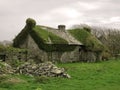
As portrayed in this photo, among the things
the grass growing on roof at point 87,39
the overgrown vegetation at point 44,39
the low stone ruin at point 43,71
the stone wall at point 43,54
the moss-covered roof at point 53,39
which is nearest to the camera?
the low stone ruin at point 43,71

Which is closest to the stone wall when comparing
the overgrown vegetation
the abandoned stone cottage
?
the abandoned stone cottage

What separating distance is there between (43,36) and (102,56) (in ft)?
53.0

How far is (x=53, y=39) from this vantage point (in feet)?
192

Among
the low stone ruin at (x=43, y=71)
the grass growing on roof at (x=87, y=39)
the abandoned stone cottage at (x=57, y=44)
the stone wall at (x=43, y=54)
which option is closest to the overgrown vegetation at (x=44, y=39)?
the abandoned stone cottage at (x=57, y=44)

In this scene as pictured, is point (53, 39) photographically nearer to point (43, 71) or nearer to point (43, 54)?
point (43, 54)

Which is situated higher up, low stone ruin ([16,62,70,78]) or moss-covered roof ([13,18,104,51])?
moss-covered roof ([13,18,104,51])

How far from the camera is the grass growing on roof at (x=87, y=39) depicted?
207 ft

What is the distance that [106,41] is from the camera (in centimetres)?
9969

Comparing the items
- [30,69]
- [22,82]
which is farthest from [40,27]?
[22,82]

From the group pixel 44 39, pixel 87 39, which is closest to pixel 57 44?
pixel 44 39

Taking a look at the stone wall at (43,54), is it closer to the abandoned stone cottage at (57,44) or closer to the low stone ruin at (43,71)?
the abandoned stone cottage at (57,44)

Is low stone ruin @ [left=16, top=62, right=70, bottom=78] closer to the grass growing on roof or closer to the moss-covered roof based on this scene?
the moss-covered roof

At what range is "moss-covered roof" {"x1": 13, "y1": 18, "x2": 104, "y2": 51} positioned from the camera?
57344 mm

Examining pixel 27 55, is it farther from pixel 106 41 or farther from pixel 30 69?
pixel 106 41
